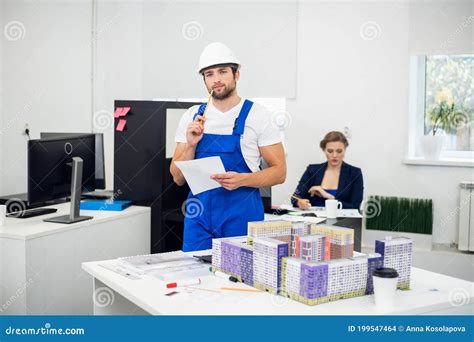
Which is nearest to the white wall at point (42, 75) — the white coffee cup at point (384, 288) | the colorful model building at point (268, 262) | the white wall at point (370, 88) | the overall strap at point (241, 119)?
the white wall at point (370, 88)

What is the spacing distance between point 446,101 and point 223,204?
3.02 m

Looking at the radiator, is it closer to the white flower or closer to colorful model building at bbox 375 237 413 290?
the white flower

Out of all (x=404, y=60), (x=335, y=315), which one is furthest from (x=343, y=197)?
(x=335, y=315)

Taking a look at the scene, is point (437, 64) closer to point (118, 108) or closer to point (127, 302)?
point (118, 108)

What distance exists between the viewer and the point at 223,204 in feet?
8.98

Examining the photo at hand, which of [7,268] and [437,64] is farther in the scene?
[437,64]

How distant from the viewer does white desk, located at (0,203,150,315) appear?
302 cm

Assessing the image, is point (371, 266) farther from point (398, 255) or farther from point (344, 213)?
point (344, 213)

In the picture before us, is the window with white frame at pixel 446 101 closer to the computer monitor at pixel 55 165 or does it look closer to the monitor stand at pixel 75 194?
the computer monitor at pixel 55 165

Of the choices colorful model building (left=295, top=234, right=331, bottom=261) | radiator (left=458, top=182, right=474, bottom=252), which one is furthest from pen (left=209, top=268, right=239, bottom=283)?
radiator (left=458, top=182, right=474, bottom=252)

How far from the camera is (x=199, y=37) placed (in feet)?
18.3

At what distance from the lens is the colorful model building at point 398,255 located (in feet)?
6.26

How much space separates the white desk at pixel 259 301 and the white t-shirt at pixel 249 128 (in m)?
0.90

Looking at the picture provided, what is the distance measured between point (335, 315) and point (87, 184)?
2.39 metres
